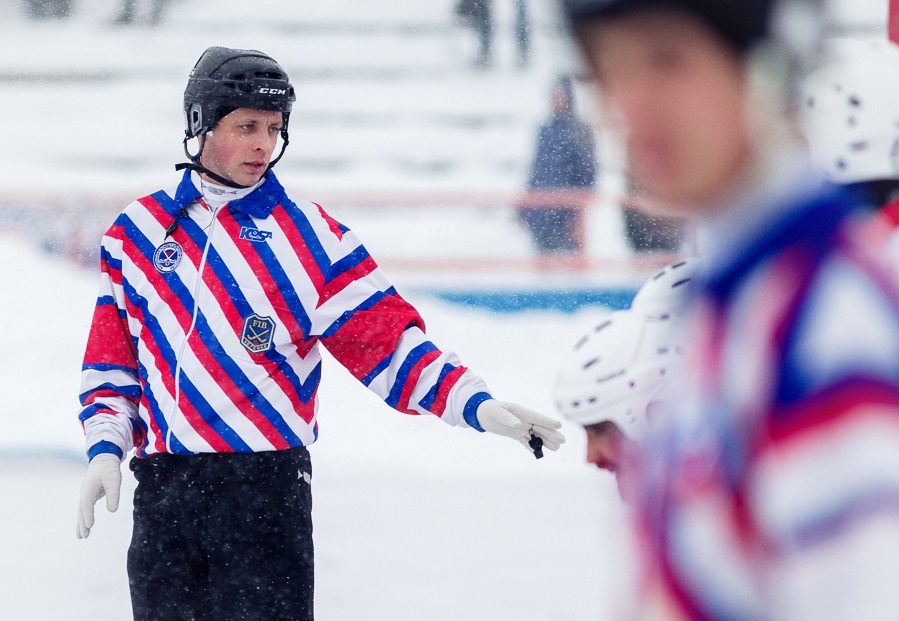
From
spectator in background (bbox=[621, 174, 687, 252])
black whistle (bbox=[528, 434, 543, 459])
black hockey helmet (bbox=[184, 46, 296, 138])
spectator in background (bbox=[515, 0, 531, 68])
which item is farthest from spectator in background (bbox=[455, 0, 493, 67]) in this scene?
black whistle (bbox=[528, 434, 543, 459])

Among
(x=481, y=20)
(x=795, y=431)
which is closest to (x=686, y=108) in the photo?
(x=795, y=431)

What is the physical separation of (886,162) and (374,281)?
82cm

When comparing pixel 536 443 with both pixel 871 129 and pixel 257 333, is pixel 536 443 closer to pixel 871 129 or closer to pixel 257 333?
pixel 257 333

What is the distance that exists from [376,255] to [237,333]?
4785mm

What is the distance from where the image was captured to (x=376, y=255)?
675 cm

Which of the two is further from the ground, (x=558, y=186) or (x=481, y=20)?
(x=481, y=20)

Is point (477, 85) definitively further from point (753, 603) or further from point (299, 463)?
point (753, 603)

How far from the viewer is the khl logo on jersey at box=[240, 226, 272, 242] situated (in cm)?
202

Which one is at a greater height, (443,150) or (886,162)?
(886,162)

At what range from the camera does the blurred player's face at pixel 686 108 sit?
601mm

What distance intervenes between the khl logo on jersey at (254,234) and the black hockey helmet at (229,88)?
0.61 ft

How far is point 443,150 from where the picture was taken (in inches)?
341

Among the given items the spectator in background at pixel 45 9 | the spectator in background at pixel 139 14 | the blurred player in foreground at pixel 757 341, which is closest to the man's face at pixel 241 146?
the blurred player in foreground at pixel 757 341

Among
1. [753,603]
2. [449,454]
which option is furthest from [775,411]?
[449,454]
